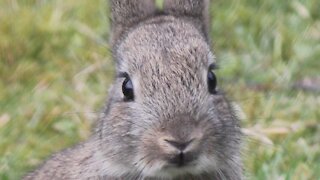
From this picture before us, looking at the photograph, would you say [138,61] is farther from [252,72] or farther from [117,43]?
[252,72]

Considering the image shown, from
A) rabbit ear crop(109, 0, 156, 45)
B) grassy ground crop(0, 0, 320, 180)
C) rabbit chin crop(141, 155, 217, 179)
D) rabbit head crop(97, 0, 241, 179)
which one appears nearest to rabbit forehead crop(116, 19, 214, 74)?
rabbit head crop(97, 0, 241, 179)

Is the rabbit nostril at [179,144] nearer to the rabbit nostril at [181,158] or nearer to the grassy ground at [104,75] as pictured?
the rabbit nostril at [181,158]

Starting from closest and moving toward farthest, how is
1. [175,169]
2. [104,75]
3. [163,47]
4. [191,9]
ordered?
A: [175,169], [163,47], [191,9], [104,75]

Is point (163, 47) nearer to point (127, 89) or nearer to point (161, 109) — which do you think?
point (127, 89)

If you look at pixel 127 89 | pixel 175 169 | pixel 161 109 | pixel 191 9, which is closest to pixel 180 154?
pixel 175 169

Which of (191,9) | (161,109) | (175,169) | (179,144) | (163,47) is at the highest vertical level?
(191,9)

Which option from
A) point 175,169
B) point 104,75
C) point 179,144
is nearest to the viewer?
point 179,144

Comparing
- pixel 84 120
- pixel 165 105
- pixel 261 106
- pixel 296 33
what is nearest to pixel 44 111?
pixel 84 120
